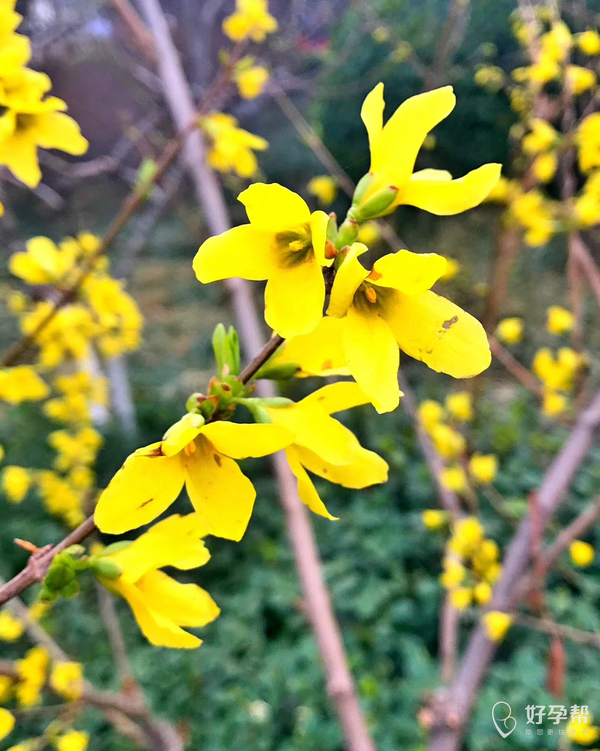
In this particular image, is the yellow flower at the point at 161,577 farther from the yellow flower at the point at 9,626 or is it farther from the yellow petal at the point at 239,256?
the yellow flower at the point at 9,626

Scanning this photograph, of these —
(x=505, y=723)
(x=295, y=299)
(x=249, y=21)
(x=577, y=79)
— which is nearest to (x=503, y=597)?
(x=505, y=723)

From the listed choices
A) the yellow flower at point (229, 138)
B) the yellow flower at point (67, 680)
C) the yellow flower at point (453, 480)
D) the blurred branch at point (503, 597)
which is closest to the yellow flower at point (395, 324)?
the yellow flower at point (229, 138)

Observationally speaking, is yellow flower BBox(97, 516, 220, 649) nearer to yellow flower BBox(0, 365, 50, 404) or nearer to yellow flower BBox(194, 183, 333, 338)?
yellow flower BBox(194, 183, 333, 338)

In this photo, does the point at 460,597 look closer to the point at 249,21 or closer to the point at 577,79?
the point at 577,79

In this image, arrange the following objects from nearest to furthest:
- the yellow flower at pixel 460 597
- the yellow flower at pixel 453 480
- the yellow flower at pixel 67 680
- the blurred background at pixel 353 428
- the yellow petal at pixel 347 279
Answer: the yellow petal at pixel 347 279 → the yellow flower at pixel 67 680 → the yellow flower at pixel 460 597 → the yellow flower at pixel 453 480 → the blurred background at pixel 353 428

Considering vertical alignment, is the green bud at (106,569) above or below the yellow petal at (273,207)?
below

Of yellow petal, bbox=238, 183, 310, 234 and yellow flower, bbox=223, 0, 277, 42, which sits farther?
yellow flower, bbox=223, 0, 277, 42

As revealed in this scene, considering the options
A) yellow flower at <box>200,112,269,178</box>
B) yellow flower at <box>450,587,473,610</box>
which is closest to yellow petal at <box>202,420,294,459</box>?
yellow flower at <box>200,112,269,178</box>

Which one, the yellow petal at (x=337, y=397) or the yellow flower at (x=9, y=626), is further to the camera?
the yellow flower at (x=9, y=626)

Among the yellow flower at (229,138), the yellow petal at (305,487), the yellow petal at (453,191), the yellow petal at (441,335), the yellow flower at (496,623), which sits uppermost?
the yellow flower at (229,138)
